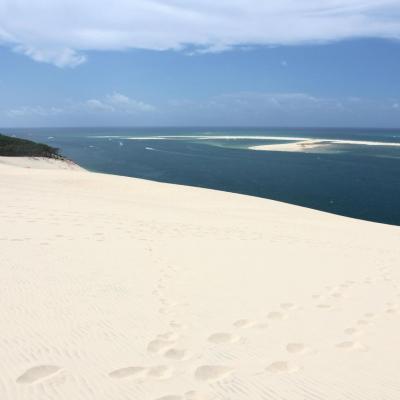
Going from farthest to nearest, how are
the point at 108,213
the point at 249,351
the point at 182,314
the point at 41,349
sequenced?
the point at 108,213 < the point at 182,314 < the point at 249,351 < the point at 41,349

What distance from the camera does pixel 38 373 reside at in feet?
10.3

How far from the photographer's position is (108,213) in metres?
11.9

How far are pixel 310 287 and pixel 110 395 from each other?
3.65 m

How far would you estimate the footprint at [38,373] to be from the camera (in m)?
3.04

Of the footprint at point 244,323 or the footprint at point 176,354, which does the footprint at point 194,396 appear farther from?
the footprint at point 244,323

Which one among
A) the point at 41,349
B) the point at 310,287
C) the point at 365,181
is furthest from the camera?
the point at 365,181

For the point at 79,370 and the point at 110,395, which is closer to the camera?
the point at 110,395

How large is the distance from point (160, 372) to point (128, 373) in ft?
0.78

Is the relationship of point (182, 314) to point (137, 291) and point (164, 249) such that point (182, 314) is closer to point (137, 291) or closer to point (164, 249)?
point (137, 291)

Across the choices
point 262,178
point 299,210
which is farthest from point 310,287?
point 262,178

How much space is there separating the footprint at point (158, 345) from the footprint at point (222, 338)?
0.39 meters

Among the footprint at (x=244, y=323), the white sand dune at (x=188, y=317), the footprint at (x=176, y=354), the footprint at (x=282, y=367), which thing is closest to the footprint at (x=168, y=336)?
the white sand dune at (x=188, y=317)

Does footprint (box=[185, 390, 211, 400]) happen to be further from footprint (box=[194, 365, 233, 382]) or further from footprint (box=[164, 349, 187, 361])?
footprint (box=[164, 349, 187, 361])

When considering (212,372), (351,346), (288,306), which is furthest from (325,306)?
(212,372)
